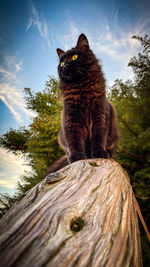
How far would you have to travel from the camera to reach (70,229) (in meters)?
0.60

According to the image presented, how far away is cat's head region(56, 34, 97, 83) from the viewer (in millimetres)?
2574

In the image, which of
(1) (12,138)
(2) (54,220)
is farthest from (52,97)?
(2) (54,220)

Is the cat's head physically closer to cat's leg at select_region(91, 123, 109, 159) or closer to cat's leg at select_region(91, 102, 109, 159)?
cat's leg at select_region(91, 102, 109, 159)

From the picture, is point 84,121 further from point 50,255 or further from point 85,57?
point 50,255

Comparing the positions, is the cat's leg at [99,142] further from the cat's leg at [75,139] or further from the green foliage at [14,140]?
the green foliage at [14,140]

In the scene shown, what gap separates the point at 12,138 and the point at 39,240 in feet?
27.0

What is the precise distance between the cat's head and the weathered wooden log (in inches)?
87.6

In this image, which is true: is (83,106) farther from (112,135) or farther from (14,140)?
(14,140)

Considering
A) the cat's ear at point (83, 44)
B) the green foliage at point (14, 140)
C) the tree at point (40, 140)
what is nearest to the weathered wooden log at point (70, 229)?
the cat's ear at point (83, 44)

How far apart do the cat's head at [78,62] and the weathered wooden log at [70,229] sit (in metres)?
2.23

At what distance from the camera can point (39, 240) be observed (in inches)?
19.6

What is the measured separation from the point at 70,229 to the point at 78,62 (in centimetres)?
276

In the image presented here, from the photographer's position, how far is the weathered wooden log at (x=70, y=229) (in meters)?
0.46

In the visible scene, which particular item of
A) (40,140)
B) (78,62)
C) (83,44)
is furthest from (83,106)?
(40,140)
